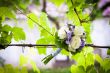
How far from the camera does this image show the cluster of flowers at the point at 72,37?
553 mm

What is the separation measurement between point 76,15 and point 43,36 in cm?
9

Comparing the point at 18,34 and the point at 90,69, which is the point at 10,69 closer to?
the point at 18,34

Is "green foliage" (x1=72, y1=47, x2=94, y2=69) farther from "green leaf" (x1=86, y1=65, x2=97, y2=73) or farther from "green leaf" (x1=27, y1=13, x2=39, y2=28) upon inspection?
"green leaf" (x1=27, y1=13, x2=39, y2=28)

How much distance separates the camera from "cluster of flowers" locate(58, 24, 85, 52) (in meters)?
0.55

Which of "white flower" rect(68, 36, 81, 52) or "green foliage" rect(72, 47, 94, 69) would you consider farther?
"green foliage" rect(72, 47, 94, 69)

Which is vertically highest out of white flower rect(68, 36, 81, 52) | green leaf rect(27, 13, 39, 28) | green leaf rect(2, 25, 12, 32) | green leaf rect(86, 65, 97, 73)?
green leaf rect(27, 13, 39, 28)

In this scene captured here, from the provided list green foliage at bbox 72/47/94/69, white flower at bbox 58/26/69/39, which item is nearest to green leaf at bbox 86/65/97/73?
green foliage at bbox 72/47/94/69

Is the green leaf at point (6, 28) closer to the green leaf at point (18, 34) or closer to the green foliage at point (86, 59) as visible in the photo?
the green leaf at point (18, 34)

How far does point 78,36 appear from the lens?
22.2 inches

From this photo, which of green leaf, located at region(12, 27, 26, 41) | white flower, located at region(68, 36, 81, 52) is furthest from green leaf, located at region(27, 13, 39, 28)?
white flower, located at region(68, 36, 81, 52)

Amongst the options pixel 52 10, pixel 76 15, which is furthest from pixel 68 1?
pixel 52 10

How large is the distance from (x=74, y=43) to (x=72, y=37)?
0.01 m

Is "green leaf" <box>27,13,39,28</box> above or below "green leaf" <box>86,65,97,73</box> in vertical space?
above

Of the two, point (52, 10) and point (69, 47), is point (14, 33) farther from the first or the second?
point (52, 10)
